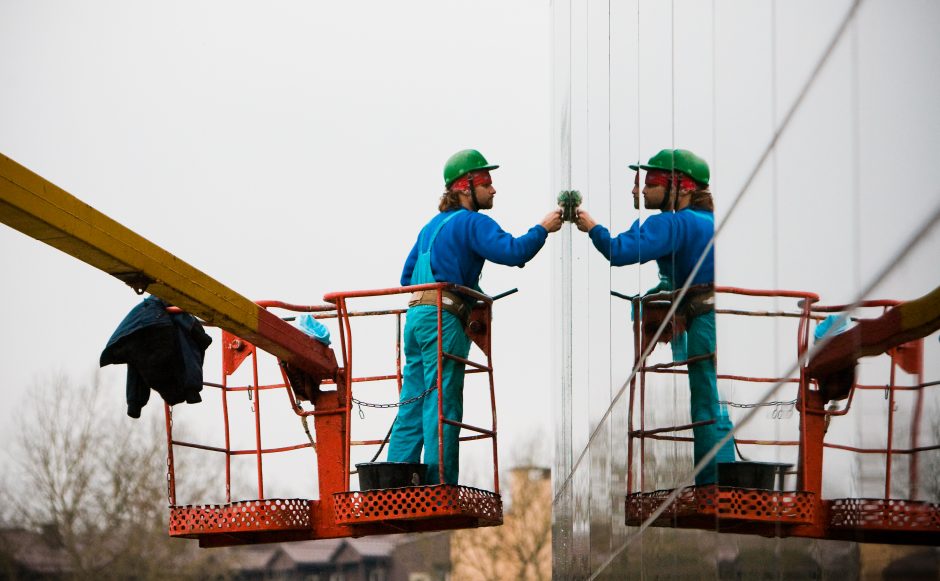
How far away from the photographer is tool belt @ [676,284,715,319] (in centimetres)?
515

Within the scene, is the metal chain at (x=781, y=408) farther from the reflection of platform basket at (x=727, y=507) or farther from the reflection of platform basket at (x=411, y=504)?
the reflection of platform basket at (x=411, y=504)

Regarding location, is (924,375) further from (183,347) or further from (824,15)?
(183,347)

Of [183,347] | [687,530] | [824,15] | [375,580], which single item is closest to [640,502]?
[687,530]

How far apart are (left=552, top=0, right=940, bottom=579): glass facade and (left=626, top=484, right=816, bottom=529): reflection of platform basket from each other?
32 mm

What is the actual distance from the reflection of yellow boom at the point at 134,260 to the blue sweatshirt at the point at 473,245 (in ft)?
3.69

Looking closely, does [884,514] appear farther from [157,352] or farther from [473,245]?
Answer: [157,352]

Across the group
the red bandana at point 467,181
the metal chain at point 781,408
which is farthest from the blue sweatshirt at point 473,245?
the metal chain at point 781,408

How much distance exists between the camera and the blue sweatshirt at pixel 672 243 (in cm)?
532

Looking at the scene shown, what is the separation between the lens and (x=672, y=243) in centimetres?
636

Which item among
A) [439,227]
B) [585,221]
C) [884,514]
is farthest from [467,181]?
[884,514]

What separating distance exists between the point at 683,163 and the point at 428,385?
4.25 meters

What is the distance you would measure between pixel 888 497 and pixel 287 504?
7187mm

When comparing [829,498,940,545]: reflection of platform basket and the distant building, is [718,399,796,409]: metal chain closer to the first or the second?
[829,498,940,545]: reflection of platform basket

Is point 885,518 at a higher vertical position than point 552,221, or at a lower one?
lower
